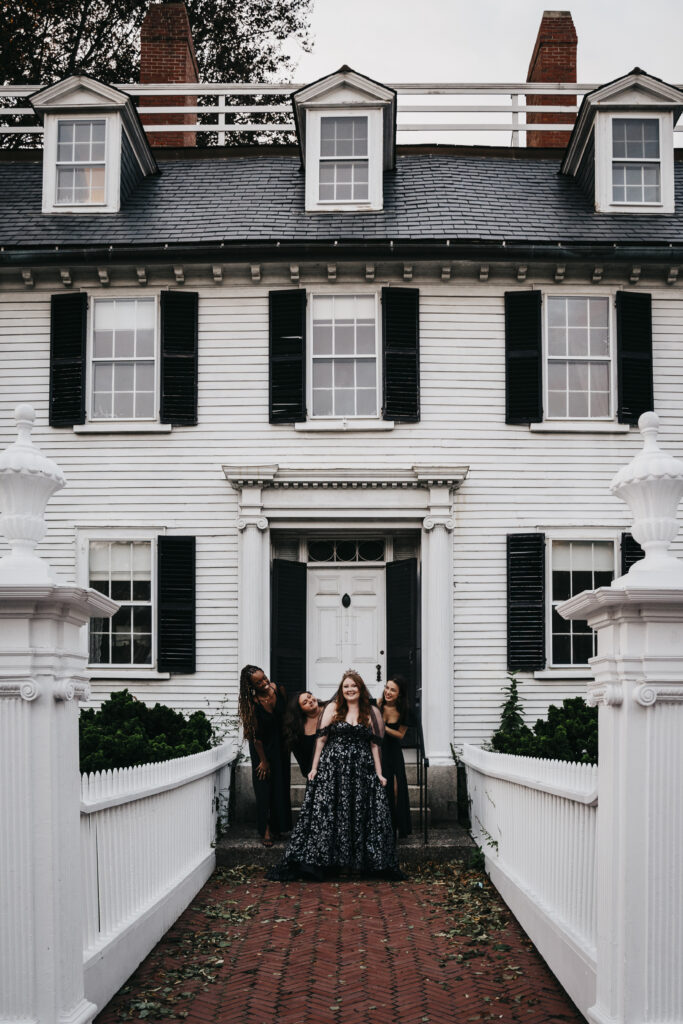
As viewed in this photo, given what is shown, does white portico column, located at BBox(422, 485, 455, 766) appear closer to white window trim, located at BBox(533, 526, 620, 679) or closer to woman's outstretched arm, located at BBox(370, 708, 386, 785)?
white window trim, located at BBox(533, 526, 620, 679)

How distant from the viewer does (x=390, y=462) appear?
13.6 meters

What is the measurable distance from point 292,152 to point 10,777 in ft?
43.5

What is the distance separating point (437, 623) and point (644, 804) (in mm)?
8236

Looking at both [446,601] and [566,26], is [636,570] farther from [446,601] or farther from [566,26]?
[566,26]

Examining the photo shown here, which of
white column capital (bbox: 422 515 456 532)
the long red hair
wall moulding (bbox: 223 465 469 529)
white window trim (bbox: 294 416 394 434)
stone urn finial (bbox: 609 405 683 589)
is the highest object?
white window trim (bbox: 294 416 394 434)

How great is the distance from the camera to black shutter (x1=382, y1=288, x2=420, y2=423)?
13.6 metres

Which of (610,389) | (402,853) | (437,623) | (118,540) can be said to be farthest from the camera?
(610,389)

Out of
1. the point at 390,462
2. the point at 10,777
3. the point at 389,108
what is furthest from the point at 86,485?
the point at 10,777

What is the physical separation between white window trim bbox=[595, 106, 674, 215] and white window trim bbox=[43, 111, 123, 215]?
19.1ft

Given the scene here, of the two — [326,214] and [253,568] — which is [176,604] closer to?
[253,568]

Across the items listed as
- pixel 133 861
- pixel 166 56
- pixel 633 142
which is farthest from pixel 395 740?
pixel 166 56

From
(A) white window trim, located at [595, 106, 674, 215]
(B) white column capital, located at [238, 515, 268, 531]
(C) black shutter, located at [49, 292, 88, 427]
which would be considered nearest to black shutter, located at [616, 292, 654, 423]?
(A) white window trim, located at [595, 106, 674, 215]

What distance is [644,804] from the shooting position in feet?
16.0

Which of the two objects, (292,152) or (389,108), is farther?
(292,152)
